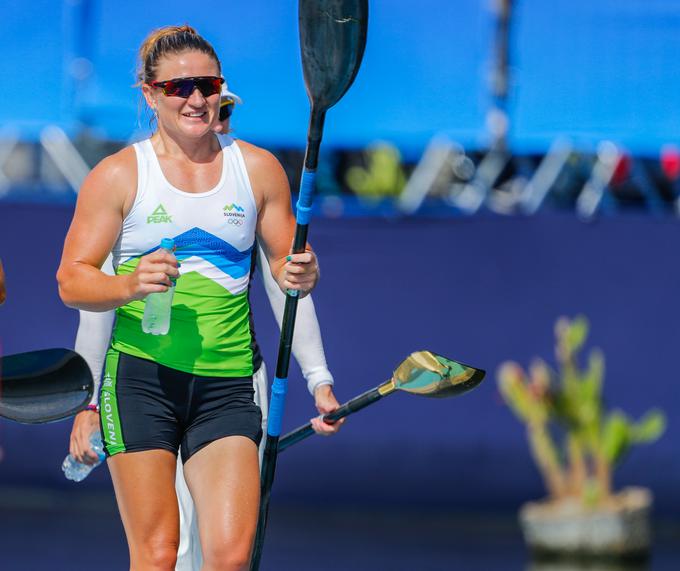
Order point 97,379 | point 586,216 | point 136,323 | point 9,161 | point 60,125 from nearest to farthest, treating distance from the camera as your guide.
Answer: point 136,323 < point 97,379 < point 60,125 < point 586,216 < point 9,161

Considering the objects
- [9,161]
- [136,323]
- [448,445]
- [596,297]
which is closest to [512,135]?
[596,297]

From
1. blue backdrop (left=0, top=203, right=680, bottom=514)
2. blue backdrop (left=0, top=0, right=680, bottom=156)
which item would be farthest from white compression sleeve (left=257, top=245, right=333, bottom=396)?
blue backdrop (left=0, top=203, right=680, bottom=514)

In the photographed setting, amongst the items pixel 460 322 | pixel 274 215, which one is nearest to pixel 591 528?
pixel 460 322

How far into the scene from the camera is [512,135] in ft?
24.4

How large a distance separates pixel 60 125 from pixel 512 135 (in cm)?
223

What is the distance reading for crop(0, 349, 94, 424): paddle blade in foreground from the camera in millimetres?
4078

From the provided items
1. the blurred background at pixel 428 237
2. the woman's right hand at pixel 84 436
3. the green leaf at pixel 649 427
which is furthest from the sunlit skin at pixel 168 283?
the green leaf at pixel 649 427

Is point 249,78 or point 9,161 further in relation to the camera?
point 9,161

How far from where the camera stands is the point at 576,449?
7691 mm

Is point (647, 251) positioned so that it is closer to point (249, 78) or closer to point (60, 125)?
point (249, 78)

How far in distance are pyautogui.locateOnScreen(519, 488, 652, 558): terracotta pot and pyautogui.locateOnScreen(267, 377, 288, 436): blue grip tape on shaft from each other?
3647mm

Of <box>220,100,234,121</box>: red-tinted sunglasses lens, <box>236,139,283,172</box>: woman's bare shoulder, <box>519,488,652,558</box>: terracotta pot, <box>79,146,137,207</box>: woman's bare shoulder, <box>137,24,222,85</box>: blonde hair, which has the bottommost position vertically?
<box>519,488,652,558</box>: terracotta pot

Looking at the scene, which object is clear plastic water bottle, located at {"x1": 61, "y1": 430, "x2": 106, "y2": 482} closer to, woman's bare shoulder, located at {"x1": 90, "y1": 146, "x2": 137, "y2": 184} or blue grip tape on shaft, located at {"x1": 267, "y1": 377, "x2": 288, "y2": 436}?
blue grip tape on shaft, located at {"x1": 267, "y1": 377, "x2": 288, "y2": 436}

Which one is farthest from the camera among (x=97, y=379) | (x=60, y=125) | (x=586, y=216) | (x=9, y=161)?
(x=9, y=161)
